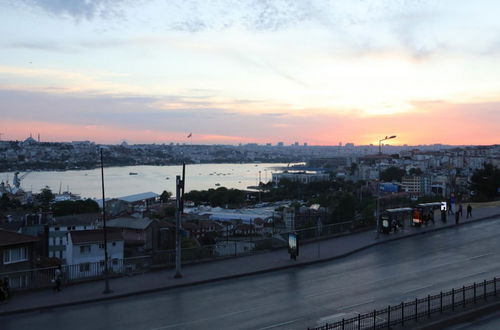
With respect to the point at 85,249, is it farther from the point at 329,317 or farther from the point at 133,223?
the point at 329,317

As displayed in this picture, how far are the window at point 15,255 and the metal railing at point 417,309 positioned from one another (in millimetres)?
7993

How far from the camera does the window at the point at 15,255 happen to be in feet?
36.7

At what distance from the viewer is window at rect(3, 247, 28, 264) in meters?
11.2

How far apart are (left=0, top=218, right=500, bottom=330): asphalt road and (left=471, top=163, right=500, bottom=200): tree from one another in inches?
833

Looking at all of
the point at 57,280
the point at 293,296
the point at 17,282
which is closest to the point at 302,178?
the point at 293,296

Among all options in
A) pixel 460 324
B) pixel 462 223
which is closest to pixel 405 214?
pixel 462 223

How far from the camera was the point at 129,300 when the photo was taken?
33.6 feet

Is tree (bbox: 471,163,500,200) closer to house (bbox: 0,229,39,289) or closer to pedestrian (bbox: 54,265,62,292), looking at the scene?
pedestrian (bbox: 54,265,62,292)

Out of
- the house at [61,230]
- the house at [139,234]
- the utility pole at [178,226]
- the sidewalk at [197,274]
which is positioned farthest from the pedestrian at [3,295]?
the house at [61,230]

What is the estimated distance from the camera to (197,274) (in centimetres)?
1227

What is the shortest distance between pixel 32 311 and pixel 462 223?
17.8 meters

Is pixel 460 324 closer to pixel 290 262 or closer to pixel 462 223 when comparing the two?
pixel 290 262

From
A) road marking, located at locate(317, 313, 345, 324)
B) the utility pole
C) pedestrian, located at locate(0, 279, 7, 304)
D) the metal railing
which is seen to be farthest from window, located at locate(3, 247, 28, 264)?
the metal railing

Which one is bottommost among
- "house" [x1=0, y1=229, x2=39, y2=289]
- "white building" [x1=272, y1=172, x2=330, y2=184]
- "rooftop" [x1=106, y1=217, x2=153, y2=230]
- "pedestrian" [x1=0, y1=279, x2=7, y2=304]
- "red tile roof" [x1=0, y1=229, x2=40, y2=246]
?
"white building" [x1=272, y1=172, x2=330, y2=184]
